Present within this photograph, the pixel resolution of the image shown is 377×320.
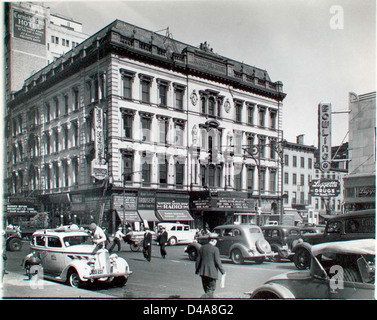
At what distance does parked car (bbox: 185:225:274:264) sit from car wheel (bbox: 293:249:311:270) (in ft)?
5.82

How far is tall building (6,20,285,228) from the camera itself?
11.8 m

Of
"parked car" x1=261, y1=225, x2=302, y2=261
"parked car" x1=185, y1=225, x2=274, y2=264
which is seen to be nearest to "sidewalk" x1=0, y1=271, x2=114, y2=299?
"parked car" x1=185, y1=225, x2=274, y2=264

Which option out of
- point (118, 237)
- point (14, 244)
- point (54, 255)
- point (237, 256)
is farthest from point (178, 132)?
point (14, 244)

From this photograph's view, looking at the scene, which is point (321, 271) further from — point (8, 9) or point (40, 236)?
point (8, 9)

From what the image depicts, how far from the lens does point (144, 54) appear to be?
1208cm

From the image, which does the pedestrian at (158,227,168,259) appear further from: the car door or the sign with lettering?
the sign with lettering

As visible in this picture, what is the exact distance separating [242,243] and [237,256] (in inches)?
21.5

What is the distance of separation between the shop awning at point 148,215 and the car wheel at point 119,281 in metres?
2.40

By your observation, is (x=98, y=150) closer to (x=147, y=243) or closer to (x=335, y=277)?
(x=147, y=243)

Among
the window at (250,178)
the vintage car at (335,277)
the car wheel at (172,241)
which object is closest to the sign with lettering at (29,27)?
the window at (250,178)

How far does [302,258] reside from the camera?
13391 mm

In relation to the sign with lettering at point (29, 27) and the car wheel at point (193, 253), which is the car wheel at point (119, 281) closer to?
the car wheel at point (193, 253)

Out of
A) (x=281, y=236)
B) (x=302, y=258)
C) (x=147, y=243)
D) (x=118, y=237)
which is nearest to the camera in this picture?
(x=118, y=237)

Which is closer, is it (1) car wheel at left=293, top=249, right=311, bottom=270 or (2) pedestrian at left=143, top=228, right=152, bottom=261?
(1) car wheel at left=293, top=249, right=311, bottom=270
